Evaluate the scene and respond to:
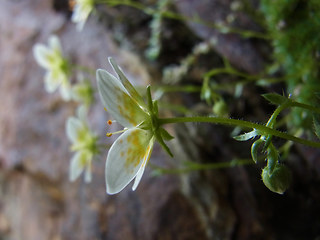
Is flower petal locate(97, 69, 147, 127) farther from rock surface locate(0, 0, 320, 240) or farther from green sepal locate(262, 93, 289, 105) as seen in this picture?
rock surface locate(0, 0, 320, 240)

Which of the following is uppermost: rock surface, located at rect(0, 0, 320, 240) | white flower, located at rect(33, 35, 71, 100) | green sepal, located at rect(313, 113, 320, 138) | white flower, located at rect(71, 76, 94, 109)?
green sepal, located at rect(313, 113, 320, 138)

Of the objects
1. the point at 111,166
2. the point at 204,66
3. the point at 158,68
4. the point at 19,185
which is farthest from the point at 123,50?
the point at 111,166

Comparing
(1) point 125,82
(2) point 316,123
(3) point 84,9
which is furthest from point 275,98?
(3) point 84,9

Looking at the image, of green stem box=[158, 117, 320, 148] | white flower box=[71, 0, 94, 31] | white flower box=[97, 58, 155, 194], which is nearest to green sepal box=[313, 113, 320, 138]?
green stem box=[158, 117, 320, 148]

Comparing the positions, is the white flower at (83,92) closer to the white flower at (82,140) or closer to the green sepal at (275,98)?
the white flower at (82,140)

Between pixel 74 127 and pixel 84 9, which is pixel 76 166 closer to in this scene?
pixel 74 127

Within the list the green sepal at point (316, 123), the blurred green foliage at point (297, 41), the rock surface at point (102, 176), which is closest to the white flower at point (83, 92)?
the rock surface at point (102, 176)

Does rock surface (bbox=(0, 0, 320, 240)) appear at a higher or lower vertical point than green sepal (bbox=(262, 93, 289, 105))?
lower

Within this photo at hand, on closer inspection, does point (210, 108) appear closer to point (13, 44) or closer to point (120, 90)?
point (120, 90)
